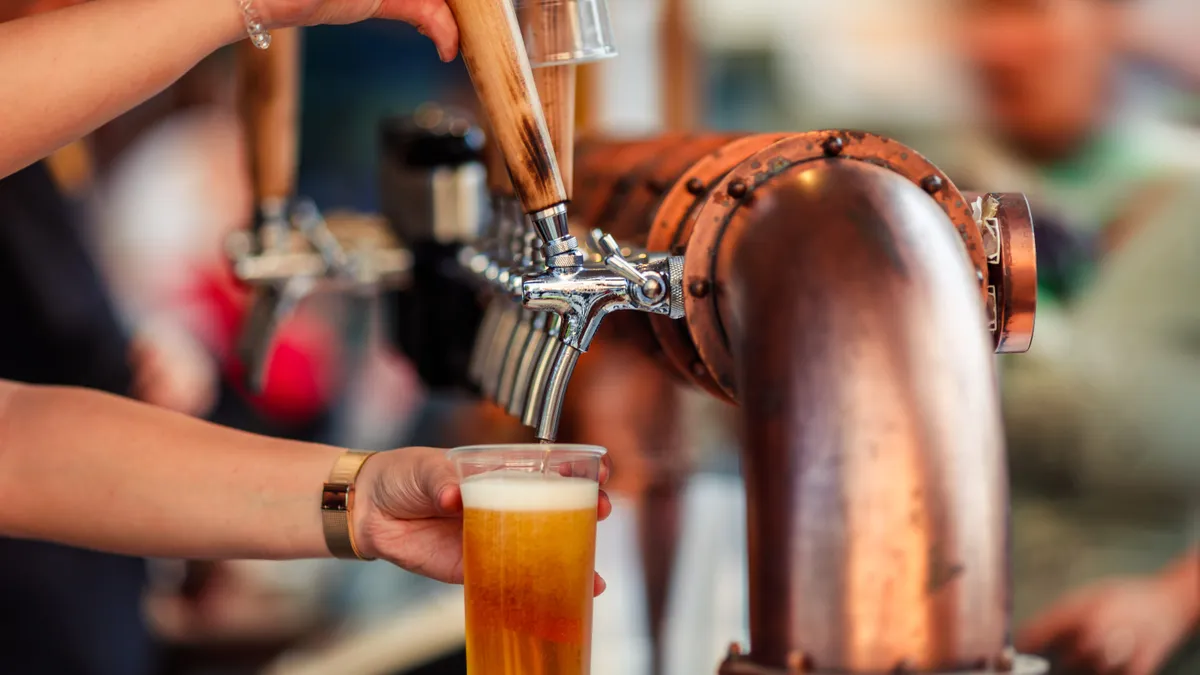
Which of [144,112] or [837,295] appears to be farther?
[144,112]

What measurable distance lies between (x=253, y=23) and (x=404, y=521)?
0.43 meters

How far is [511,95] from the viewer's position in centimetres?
85

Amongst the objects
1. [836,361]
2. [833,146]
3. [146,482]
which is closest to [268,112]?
[146,482]

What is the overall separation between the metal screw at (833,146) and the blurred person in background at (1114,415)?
210cm

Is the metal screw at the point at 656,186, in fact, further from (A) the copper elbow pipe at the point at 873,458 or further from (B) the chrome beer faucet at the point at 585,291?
(A) the copper elbow pipe at the point at 873,458

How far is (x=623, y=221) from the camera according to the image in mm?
1167

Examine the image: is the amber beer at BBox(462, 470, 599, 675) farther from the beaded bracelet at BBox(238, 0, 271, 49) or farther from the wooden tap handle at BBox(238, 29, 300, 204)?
the wooden tap handle at BBox(238, 29, 300, 204)

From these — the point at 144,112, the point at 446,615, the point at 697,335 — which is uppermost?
the point at 144,112

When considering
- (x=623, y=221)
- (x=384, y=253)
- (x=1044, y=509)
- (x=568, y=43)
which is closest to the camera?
(x=568, y=43)

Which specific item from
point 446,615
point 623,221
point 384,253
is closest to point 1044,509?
point 446,615

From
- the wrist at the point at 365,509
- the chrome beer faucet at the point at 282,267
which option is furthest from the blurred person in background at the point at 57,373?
the wrist at the point at 365,509

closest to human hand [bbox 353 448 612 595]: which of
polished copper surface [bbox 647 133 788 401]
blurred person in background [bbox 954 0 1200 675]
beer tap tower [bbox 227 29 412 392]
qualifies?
polished copper surface [bbox 647 133 788 401]

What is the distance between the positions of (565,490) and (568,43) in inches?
13.4

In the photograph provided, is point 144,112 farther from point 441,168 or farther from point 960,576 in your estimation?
point 960,576
